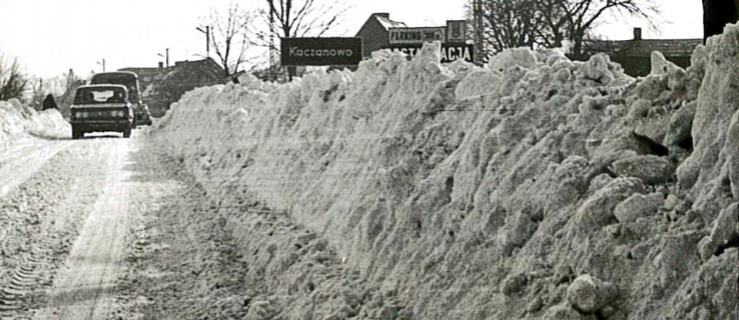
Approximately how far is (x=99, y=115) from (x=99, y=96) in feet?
3.51

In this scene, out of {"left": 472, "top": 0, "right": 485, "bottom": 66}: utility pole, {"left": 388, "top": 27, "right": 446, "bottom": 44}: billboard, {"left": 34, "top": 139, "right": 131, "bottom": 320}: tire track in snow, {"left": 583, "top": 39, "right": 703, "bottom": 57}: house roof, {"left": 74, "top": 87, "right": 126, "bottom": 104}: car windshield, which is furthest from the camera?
{"left": 74, "top": 87, "right": 126, "bottom": 104}: car windshield

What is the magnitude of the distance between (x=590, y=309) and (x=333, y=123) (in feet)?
25.1

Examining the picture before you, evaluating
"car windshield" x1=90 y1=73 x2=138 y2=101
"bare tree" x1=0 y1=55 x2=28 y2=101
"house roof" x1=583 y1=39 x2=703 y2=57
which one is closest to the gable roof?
"house roof" x1=583 y1=39 x2=703 y2=57

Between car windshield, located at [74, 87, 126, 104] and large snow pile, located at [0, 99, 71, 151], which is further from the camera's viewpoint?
car windshield, located at [74, 87, 126, 104]

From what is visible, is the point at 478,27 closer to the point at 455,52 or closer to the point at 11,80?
the point at 455,52

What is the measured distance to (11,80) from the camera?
48.6 m

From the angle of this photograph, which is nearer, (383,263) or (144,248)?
(383,263)

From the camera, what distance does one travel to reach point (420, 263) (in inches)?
265

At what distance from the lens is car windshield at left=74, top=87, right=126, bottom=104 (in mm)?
34062

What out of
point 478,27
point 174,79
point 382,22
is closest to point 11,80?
point 174,79

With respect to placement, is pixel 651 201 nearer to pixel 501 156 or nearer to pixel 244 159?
pixel 501 156

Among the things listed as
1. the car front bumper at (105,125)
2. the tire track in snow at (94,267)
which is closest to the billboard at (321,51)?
the tire track in snow at (94,267)

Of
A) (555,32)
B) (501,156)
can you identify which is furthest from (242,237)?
(555,32)

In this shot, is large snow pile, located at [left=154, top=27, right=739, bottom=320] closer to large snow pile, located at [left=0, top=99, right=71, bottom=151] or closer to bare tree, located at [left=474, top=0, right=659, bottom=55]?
bare tree, located at [left=474, top=0, right=659, bottom=55]
